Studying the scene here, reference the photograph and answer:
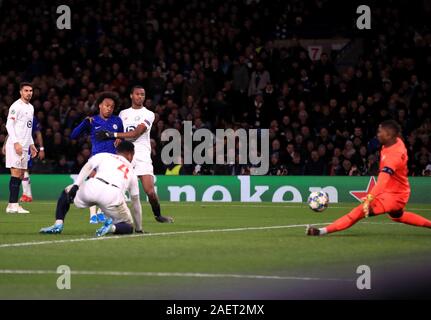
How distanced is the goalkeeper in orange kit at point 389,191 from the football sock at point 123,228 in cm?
232

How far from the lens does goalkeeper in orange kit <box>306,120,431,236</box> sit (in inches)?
510

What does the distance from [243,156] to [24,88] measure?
6.70m

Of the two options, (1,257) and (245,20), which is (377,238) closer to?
(1,257)

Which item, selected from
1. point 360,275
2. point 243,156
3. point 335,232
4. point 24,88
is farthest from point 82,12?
point 360,275

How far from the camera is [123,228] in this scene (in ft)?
43.4

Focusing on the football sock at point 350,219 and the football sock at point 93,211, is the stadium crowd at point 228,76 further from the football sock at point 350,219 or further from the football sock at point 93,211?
the football sock at point 350,219

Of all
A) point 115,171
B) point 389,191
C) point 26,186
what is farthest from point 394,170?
point 26,186

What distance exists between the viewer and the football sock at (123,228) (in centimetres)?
1322

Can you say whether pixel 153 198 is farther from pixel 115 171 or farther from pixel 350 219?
pixel 350 219

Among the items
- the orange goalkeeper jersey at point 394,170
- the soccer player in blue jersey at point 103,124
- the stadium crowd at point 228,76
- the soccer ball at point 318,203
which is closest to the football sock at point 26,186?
the stadium crowd at point 228,76

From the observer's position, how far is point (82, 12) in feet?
101

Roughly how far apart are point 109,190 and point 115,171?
1.03ft

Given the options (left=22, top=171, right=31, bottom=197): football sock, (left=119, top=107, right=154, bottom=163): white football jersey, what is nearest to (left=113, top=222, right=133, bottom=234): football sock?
(left=119, top=107, right=154, bottom=163): white football jersey

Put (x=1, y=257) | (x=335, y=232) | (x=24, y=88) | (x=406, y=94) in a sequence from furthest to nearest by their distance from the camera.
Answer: (x=406, y=94)
(x=24, y=88)
(x=335, y=232)
(x=1, y=257)
